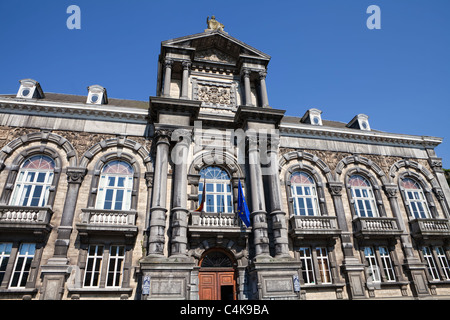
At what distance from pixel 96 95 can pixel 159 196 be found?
355 inches

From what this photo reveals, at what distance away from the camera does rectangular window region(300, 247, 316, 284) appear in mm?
15930

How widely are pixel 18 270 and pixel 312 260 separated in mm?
15345

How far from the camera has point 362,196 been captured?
19.3m

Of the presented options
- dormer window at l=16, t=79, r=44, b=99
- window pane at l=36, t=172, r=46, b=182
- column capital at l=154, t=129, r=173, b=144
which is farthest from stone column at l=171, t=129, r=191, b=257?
dormer window at l=16, t=79, r=44, b=99

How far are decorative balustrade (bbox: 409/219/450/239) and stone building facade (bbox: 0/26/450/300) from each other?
0.32ft

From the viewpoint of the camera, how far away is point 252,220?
616 inches

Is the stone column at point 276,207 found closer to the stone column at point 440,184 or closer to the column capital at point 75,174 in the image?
the column capital at point 75,174

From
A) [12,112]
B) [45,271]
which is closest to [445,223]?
[45,271]

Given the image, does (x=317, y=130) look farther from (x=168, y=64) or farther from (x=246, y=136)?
(x=168, y=64)

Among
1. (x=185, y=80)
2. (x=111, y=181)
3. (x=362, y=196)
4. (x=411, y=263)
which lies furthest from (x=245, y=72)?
(x=411, y=263)

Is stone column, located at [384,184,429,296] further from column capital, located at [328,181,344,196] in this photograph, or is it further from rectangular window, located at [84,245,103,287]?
rectangular window, located at [84,245,103,287]

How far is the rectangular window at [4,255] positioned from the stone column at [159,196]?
689cm

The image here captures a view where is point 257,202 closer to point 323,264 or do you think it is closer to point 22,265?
point 323,264

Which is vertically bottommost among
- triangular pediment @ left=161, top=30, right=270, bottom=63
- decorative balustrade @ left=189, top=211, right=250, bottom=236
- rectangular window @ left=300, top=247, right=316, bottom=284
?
rectangular window @ left=300, top=247, right=316, bottom=284
